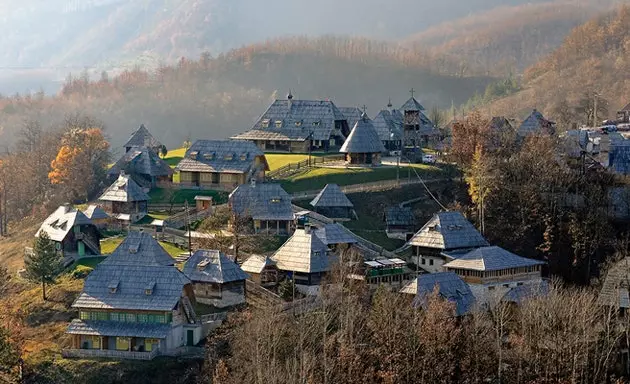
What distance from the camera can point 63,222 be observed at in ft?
225

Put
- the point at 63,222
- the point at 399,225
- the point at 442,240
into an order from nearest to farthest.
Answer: the point at 442,240
the point at 63,222
the point at 399,225

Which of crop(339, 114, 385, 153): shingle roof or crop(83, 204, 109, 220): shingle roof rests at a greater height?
crop(339, 114, 385, 153): shingle roof

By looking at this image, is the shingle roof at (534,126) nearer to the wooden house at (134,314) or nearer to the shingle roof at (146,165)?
the shingle roof at (146,165)

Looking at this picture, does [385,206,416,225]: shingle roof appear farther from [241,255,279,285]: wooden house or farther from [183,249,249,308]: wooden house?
[183,249,249,308]: wooden house

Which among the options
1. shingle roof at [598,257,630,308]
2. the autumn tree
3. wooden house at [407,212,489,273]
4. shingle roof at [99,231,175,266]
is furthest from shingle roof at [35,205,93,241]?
shingle roof at [598,257,630,308]

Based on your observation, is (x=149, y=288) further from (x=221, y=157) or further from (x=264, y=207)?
(x=221, y=157)

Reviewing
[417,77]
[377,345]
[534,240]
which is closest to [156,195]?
[534,240]

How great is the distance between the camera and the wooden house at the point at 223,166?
77.9 m

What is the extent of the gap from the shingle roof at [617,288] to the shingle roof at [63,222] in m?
33.8

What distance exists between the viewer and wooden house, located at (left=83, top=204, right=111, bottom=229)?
7075 cm


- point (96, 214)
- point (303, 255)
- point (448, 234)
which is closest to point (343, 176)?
point (448, 234)

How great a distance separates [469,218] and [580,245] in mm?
8584

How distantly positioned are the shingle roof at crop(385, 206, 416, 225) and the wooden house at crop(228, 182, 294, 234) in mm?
7053

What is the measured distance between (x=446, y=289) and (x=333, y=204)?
1592cm
